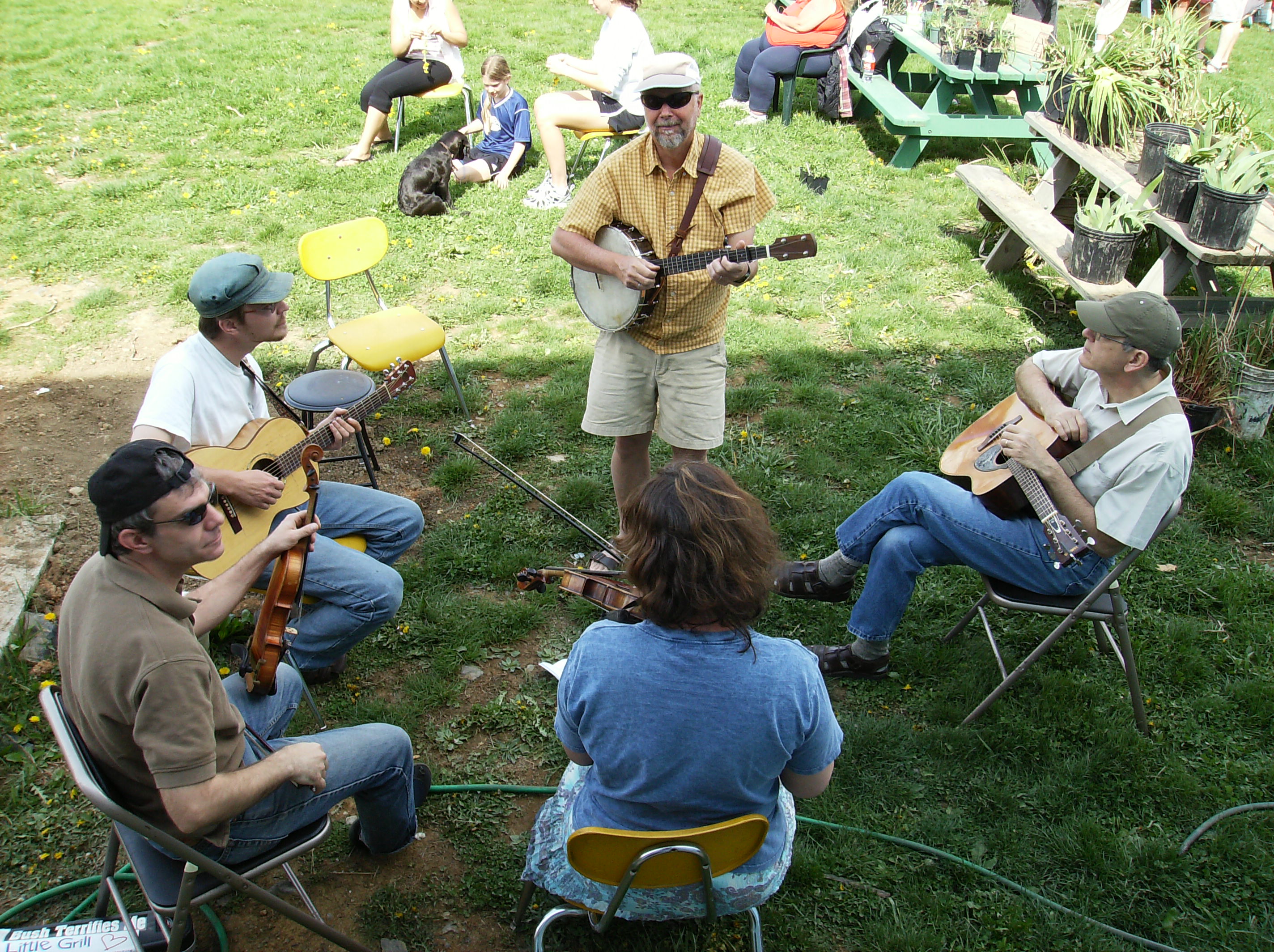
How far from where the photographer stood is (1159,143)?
5.12 metres

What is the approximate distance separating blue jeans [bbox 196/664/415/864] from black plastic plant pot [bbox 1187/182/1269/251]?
467 centimetres

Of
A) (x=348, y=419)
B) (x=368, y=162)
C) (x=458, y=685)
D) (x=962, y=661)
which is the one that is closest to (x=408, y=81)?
(x=368, y=162)

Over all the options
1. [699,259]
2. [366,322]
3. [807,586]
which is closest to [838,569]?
[807,586]

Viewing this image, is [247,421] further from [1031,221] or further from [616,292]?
[1031,221]

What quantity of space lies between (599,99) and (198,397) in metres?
5.40

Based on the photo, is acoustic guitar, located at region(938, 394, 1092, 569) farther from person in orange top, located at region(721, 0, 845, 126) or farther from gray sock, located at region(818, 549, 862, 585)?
person in orange top, located at region(721, 0, 845, 126)

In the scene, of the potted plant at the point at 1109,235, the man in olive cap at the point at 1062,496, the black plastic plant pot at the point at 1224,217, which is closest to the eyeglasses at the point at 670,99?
the man in olive cap at the point at 1062,496

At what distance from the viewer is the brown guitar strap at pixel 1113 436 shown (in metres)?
2.86

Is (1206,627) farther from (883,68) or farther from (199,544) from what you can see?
(883,68)

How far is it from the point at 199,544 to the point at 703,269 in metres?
2.03

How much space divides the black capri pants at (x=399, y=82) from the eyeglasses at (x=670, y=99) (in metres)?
5.46

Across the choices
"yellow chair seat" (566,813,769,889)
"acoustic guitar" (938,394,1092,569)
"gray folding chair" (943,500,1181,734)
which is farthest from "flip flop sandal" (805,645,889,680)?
"yellow chair seat" (566,813,769,889)

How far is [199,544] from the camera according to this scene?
2039 mm

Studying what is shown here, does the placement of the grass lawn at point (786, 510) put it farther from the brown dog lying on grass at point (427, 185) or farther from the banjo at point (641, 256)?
the banjo at point (641, 256)
